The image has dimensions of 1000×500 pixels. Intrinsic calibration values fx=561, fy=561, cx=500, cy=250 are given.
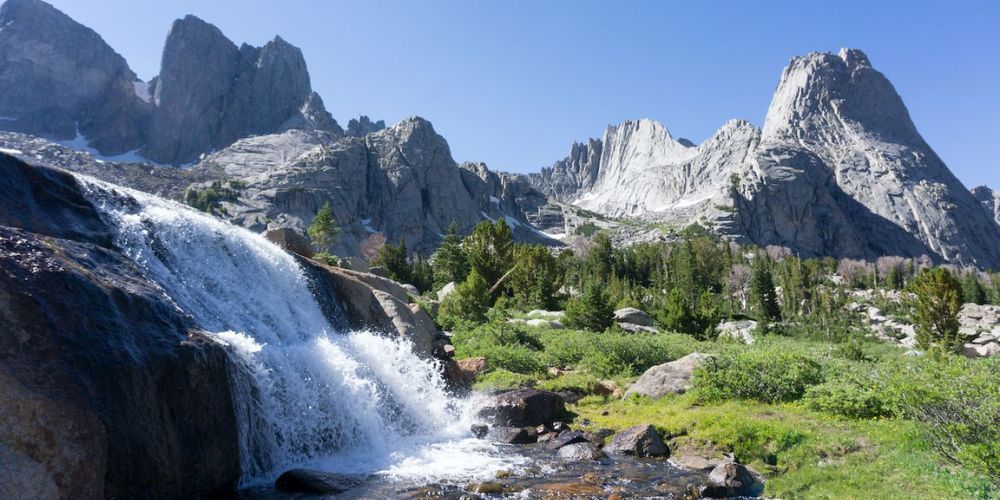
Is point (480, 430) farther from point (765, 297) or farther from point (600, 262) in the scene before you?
point (600, 262)

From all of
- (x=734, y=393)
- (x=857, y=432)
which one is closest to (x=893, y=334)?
(x=734, y=393)

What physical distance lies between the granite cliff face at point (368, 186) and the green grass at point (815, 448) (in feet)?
402

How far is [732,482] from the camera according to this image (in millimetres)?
11680

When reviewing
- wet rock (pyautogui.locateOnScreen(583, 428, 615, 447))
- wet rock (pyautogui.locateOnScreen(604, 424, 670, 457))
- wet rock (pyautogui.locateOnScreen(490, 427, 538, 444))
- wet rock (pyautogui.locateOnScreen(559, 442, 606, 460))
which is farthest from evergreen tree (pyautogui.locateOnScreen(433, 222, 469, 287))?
wet rock (pyautogui.locateOnScreen(604, 424, 670, 457))

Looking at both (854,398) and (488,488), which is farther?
(854,398)

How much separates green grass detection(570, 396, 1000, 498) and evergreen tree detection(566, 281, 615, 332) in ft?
61.3

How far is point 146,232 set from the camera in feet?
50.8

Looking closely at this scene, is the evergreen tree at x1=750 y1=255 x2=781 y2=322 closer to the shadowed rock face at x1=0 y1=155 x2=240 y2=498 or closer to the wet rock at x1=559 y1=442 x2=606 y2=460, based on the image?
the wet rock at x1=559 y1=442 x2=606 y2=460

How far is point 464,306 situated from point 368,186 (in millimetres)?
133043

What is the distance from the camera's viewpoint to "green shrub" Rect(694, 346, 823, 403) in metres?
17.1

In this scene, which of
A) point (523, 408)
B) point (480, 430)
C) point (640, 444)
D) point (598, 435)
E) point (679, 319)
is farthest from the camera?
point (679, 319)

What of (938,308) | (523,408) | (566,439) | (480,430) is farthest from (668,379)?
(938,308)

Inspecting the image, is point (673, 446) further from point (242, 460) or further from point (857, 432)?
point (242, 460)

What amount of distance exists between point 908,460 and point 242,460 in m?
13.2
